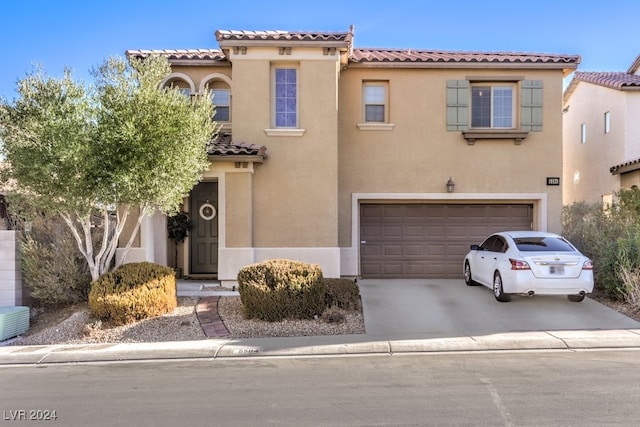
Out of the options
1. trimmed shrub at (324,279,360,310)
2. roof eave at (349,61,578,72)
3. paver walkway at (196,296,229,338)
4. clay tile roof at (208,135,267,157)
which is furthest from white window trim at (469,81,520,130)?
paver walkway at (196,296,229,338)

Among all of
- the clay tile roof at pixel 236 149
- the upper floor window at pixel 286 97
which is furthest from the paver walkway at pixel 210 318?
the upper floor window at pixel 286 97

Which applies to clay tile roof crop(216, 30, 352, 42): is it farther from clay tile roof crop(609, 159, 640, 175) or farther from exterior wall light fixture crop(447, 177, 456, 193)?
clay tile roof crop(609, 159, 640, 175)

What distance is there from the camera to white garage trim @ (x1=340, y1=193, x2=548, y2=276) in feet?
41.4

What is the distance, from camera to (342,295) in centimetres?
971

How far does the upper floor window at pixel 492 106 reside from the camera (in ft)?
42.6

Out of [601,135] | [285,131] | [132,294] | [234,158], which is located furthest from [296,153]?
[601,135]

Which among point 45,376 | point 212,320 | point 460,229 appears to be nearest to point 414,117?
point 460,229

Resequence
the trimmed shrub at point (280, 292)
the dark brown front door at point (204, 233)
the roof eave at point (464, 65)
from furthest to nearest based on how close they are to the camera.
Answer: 1. the dark brown front door at point (204, 233)
2. the roof eave at point (464, 65)
3. the trimmed shrub at point (280, 292)

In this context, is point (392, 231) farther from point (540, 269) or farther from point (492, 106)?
point (540, 269)

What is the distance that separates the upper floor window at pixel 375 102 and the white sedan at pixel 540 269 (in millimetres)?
5005

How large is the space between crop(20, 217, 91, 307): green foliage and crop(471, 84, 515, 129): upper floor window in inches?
422

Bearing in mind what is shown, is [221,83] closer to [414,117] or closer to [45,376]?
[414,117]

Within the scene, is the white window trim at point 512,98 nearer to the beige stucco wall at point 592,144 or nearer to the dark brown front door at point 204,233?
the beige stucco wall at point 592,144

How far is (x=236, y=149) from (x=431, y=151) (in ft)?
17.9
